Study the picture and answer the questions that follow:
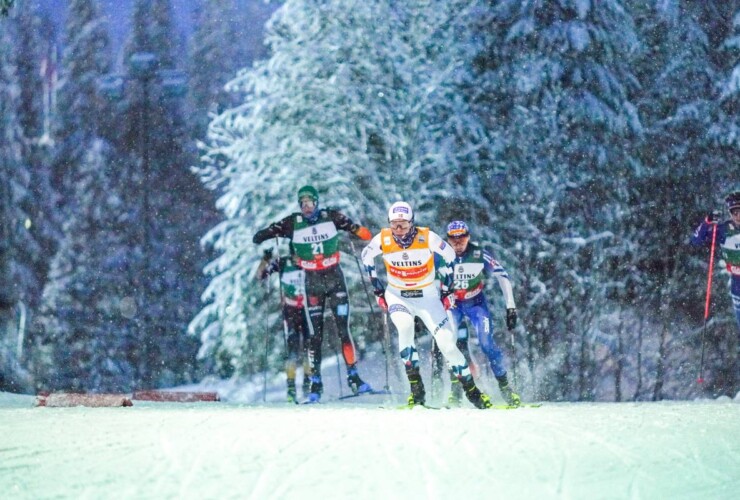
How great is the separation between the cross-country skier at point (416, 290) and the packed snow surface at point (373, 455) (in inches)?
38.7

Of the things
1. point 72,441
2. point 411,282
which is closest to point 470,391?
point 411,282

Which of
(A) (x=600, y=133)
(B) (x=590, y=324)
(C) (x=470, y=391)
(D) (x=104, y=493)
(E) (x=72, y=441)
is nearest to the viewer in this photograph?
(D) (x=104, y=493)

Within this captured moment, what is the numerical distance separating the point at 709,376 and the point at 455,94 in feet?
24.2

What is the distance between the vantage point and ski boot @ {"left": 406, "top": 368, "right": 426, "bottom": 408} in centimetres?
966

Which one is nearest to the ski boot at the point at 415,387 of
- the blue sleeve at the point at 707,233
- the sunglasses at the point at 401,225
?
the sunglasses at the point at 401,225

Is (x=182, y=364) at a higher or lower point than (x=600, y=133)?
lower

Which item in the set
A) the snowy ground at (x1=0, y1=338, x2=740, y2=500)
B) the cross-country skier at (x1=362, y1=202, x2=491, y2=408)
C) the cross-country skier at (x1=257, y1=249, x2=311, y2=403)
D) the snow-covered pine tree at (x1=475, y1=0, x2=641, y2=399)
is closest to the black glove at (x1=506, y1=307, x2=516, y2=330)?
the cross-country skier at (x1=362, y1=202, x2=491, y2=408)

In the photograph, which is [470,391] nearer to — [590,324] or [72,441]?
[72,441]

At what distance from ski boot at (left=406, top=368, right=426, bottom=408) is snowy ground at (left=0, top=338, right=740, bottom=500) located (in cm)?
94

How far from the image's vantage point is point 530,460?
6.14 m

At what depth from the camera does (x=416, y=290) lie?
9641mm

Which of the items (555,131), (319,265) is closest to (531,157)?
(555,131)

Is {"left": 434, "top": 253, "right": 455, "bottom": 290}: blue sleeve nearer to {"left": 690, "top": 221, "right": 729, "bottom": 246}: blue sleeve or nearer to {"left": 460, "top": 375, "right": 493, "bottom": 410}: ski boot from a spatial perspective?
{"left": 460, "top": 375, "right": 493, "bottom": 410}: ski boot

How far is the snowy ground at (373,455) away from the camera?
5.42m
